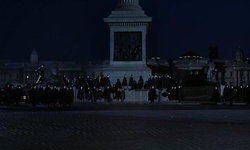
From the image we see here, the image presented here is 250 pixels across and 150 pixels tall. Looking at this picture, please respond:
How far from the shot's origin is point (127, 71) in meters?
41.7

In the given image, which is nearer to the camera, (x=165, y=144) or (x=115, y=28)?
(x=165, y=144)

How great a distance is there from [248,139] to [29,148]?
532 centimetres

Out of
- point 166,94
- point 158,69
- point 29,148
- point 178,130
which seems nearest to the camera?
point 29,148

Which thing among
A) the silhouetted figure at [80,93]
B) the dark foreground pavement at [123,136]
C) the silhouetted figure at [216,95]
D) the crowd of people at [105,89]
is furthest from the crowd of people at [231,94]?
the dark foreground pavement at [123,136]

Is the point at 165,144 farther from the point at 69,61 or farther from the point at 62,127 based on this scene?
the point at 69,61

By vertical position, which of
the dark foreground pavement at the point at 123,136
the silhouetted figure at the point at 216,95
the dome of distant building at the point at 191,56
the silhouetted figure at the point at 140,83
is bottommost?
the dark foreground pavement at the point at 123,136

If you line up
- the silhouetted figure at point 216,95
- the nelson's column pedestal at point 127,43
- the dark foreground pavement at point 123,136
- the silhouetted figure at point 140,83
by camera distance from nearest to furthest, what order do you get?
the dark foreground pavement at point 123,136 → the silhouetted figure at point 216,95 → the silhouetted figure at point 140,83 → the nelson's column pedestal at point 127,43

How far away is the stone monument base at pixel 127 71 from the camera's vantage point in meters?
41.7

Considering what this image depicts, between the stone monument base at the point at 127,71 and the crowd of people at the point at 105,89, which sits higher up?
the stone monument base at the point at 127,71

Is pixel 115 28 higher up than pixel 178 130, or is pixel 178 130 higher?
pixel 115 28

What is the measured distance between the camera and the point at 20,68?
412 feet

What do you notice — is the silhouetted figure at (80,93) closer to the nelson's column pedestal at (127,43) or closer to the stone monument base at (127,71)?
the stone monument base at (127,71)

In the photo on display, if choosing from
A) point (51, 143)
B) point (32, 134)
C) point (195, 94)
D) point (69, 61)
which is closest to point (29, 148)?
point (51, 143)

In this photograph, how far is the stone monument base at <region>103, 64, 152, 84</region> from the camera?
137ft
